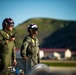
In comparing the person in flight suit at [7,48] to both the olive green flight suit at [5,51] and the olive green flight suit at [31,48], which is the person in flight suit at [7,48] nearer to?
the olive green flight suit at [5,51]

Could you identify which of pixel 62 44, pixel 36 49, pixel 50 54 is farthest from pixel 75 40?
pixel 36 49

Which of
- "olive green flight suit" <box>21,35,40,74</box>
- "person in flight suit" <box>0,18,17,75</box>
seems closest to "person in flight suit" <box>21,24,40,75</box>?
"olive green flight suit" <box>21,35,40,74</box>

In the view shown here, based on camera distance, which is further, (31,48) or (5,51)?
(31,48)

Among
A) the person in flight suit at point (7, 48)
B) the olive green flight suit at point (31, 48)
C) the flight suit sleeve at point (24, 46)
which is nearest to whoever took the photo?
the person in flight suit at point (7, 48)

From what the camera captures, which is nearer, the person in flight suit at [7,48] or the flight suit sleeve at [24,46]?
the person in flight suit at [7,48]

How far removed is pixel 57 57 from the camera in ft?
330

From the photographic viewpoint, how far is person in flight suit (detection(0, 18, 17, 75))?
4.62 m

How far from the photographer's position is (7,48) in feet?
15.3

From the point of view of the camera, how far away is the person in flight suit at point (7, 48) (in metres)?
4.62

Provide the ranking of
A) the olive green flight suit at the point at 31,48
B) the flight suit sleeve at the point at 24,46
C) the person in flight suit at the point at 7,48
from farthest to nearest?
the olive green flight suit at the point at 31,48 → the flight suit sleeve at the point at 24,46 → the person in flight suit at the point at 7,48

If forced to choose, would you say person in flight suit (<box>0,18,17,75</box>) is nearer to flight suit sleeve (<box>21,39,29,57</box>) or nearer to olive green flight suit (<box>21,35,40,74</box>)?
flight suit sleeve (<box>21,39,29,57</box>)

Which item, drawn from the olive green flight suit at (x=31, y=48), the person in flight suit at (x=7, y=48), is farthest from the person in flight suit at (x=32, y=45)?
the person in flight suit at (x=7, y=48)

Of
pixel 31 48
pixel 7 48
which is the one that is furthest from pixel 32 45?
pixel 7 48

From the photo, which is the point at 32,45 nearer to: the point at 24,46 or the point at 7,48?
the point at 24,46
